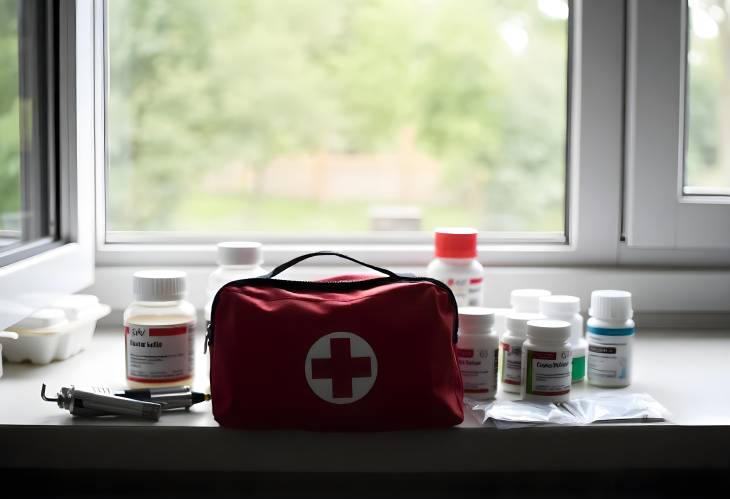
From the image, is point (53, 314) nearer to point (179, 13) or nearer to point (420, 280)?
point (420, 280)

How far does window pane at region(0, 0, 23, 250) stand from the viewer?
0.89 metres

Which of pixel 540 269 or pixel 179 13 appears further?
pixel 179 13

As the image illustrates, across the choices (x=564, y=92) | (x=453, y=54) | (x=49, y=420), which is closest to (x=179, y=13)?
(x=453, y=54)

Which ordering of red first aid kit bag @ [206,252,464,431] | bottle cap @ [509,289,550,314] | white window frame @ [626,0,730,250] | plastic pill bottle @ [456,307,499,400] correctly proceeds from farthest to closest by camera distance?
white window frame @ [626,0,730,250]
bottle cap @ [509,289,550,314]
plastic pill bottle @ [456,307,499,400]
red first aid kit bag @ [206,252,464,431]

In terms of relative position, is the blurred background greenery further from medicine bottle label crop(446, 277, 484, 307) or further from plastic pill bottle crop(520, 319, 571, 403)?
plastic pill bottle crop(520, 319, 571, 403)

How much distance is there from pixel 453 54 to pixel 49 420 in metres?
6.88

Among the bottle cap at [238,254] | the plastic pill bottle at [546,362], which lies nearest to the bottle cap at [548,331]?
the plastic pill bottle at [546,362]

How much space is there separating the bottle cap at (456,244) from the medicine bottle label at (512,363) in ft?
0.49

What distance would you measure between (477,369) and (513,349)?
0.05 m

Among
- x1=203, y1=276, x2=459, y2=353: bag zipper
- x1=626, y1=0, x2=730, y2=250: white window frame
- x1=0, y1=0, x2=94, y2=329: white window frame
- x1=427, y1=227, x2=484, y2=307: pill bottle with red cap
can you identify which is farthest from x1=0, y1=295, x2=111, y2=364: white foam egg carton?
x1=626, y1=0, x2=730, y2=250: white window frame

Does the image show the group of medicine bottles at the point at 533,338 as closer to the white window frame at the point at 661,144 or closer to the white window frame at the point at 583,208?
the white window frame at the point at 583,208

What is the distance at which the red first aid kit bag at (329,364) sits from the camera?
0.72 metres

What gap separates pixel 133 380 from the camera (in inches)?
32.8

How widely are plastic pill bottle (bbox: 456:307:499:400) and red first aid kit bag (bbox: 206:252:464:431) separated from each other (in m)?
0.08
